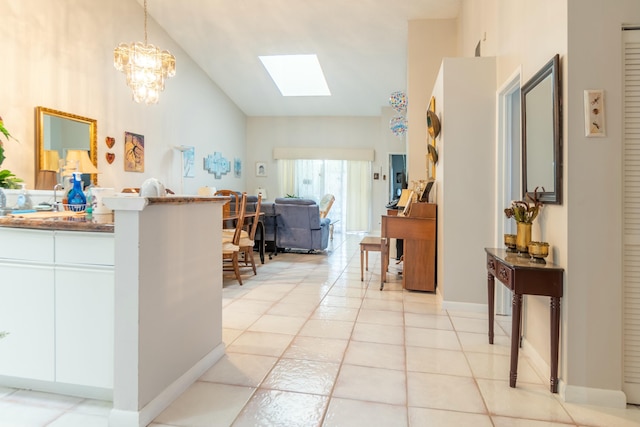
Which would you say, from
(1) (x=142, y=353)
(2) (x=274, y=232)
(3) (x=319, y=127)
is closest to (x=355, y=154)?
(3) (x=319, y=127)

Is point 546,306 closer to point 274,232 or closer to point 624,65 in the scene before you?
point 624,65

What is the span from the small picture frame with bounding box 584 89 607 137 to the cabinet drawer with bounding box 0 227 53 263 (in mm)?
2695

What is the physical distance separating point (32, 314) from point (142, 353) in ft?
2.27

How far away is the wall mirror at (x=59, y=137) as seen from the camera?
4.71 meters

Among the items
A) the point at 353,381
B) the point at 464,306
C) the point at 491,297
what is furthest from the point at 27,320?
the point at 464,306

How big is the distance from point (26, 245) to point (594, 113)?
290 cm

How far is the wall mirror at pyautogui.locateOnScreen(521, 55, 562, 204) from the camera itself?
2.09 m

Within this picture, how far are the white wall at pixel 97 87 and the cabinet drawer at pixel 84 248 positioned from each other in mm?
3226

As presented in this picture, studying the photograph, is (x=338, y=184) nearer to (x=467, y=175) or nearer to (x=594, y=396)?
(x=467, y=175)

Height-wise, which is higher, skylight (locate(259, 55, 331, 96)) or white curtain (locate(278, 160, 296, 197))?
skylight (locate(259, 55, 331, 96))

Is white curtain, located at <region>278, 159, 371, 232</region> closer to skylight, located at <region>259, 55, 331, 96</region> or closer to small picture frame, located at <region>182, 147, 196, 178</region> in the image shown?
skylight, located at <region>259, 55, 331, 96</region>

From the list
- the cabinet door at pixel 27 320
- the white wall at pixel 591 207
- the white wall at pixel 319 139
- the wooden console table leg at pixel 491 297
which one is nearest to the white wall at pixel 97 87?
the white wall at pixel 319 139

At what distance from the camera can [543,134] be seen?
2324mm

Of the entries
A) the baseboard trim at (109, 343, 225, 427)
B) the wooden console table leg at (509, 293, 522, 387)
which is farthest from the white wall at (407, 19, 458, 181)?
the baseboard trim at (109, 343, 225, 427)
